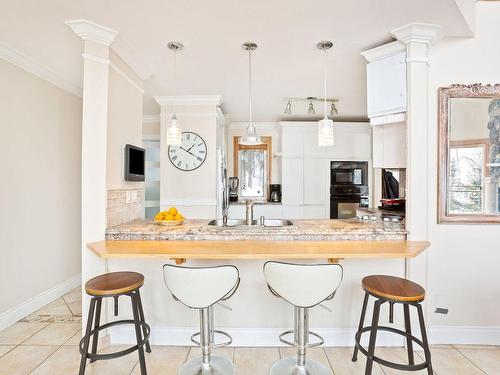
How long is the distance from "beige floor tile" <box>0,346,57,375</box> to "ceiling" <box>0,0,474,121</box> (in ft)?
7.82

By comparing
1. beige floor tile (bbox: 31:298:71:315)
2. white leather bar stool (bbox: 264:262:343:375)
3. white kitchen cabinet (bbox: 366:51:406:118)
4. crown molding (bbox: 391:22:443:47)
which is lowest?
beige floor tile (bbox: 31:298:71:315)

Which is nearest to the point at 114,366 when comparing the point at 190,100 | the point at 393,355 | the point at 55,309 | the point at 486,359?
the point at 55,309

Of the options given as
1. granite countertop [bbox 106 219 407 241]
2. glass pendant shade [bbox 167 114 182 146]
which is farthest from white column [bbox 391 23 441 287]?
glass pendant shade [bbox 167 114 182 146]

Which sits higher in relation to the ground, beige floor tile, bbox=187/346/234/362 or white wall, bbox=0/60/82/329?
white wall, bbox=0/60/82/329

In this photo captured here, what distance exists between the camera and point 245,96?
3.83 meters

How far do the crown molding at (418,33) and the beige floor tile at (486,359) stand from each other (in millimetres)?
2311

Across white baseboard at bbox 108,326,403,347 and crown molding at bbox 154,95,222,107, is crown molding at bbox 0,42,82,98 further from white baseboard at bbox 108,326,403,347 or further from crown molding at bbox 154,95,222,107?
white baseboard at bbox 108,326,403,347

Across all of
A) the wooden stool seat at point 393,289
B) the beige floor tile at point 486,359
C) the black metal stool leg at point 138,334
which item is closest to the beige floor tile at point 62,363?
the black metal stool leg at point 138,334

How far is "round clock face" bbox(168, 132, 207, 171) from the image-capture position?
4047 mm

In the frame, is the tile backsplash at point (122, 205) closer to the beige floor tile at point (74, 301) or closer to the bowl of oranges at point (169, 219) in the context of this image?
the bowl of oranges at point (169, 219)

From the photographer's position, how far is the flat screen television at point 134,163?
2.56 meters

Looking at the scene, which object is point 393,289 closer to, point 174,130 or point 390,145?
point 390,145

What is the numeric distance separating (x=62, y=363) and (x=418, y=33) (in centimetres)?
347

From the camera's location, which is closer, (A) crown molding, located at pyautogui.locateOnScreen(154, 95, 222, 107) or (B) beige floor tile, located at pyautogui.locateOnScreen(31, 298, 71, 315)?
(B) beige floor tile, located at pyautogui.locateOnScreen(31, 298, 71, 315)
